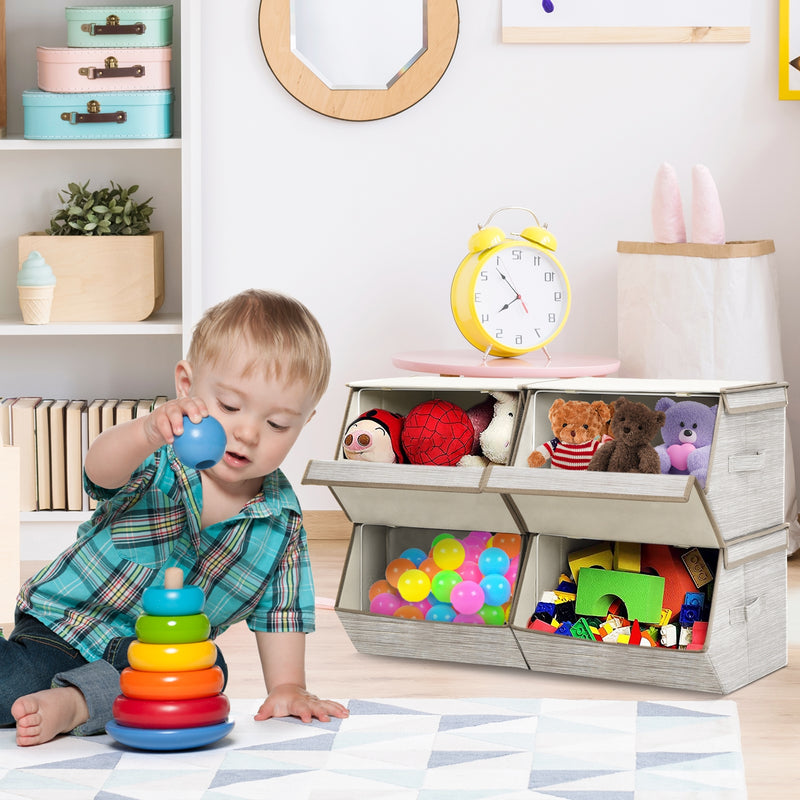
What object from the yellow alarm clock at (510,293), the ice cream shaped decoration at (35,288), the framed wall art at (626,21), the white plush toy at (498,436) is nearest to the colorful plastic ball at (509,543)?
the white plush toy at (498,436)

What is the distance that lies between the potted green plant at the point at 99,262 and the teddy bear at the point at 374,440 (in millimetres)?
847

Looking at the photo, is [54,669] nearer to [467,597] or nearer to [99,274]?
[467,597]

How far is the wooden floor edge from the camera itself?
2.81 m

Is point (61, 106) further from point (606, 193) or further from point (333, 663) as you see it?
point (333, 663)

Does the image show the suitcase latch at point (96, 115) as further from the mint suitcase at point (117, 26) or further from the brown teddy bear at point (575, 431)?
the brown teddy bear at point (575, 431)

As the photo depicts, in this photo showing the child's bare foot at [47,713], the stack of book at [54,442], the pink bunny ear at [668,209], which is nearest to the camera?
the child's bare foot at [47,713]

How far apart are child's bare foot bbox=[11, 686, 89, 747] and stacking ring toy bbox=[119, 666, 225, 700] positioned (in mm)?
104

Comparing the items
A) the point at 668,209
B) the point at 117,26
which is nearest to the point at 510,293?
the point at 668,209

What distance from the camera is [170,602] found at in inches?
50.9

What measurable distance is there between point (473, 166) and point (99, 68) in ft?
2.68

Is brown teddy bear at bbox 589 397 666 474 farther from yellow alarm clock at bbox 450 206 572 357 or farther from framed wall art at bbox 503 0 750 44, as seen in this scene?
framed wall art at bbox 503 0 750 44

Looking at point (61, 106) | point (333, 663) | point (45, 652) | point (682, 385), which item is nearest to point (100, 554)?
point (45, 652)

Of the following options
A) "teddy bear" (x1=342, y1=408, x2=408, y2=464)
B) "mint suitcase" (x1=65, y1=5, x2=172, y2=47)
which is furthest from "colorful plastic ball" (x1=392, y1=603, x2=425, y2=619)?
"mint suitcase" (x1=65, y1=5, x2=172, y2=47)

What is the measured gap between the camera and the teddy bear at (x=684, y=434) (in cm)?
175
